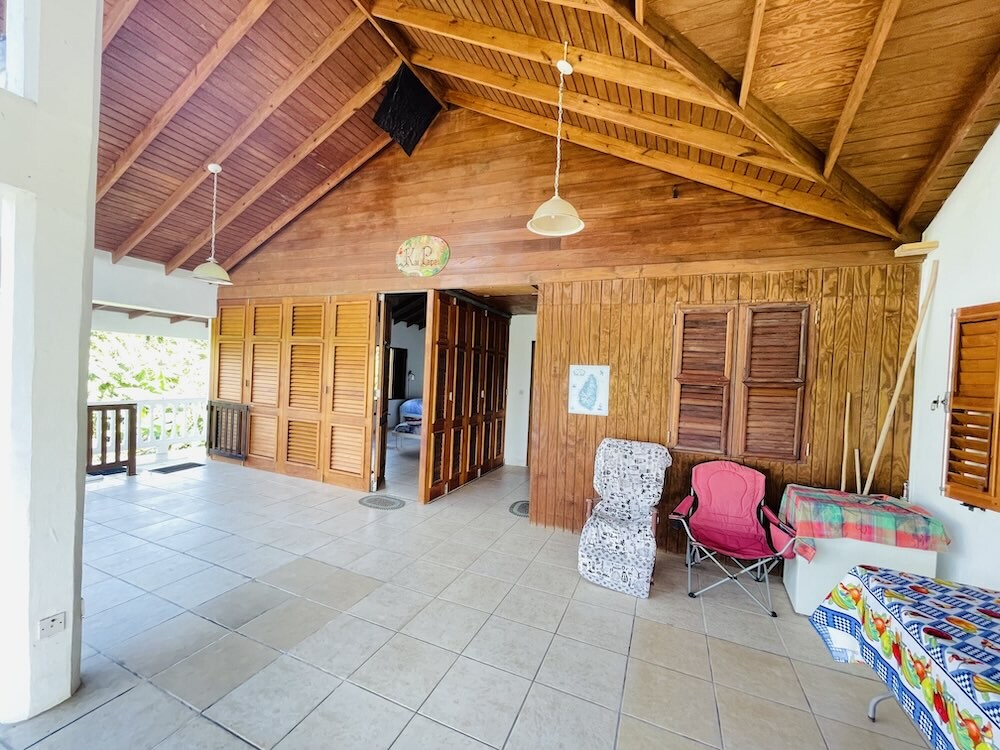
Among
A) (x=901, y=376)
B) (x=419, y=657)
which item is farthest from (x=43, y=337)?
(x=901, y=376)

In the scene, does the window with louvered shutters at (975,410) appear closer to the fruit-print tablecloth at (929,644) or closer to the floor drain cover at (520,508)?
the fruit-print tablecloth at (929,644)

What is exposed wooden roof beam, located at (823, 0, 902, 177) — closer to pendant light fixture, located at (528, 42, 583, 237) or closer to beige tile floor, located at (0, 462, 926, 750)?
pendant light fixture, located at (528, 42, 583, 237)

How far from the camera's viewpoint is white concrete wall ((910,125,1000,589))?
7.03 ft

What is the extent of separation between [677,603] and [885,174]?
3.27 meters

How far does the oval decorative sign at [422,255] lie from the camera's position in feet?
14.7

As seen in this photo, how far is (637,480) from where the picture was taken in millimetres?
3465

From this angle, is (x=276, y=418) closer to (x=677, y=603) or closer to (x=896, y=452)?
(x=677, y=603)

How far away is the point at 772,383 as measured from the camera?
3.29 meters

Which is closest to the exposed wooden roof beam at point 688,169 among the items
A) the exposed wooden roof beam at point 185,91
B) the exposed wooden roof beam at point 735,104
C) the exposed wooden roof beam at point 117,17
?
the exposed wooden roof beam at point 735,104

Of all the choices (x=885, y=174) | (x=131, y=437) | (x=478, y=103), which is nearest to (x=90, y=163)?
(x=478, y=103)

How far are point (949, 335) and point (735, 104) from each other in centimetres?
197

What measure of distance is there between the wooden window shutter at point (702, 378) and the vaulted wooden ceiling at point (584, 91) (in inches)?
41.1

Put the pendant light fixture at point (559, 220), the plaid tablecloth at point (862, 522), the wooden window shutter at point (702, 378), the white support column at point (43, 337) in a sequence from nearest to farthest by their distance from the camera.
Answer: the white support column at point (43, 337)
the plaid tablecloth at point (862, 522)
the pendant light fixture at point (559, 220)
the wooden window shutter at point (702, 378)

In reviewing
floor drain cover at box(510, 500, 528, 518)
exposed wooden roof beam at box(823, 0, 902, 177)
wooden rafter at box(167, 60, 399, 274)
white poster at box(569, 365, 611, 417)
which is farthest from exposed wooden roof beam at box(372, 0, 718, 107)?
floor drain cover at box(510, 500, 528, 518)
